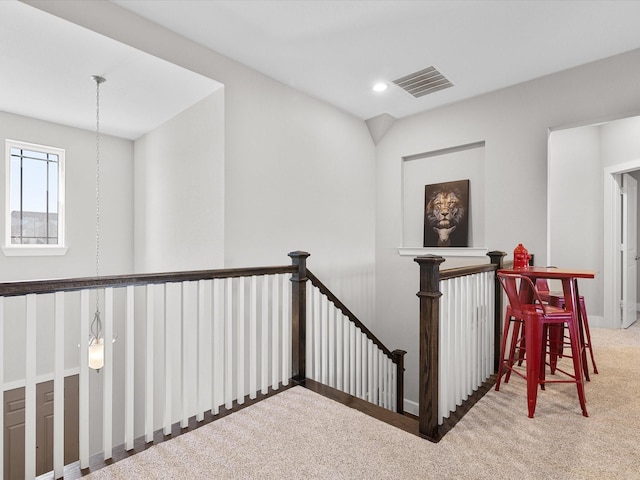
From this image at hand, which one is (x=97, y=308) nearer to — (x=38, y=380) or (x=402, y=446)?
(x=38, y=380)

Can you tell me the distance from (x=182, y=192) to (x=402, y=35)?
2681 mm

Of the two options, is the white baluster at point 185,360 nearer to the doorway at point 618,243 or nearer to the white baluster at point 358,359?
the white baluster at point 358,359

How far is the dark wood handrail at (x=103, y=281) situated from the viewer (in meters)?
1.50

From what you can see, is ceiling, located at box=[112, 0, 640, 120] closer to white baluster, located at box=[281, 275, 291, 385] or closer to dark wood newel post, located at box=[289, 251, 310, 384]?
dark wood newel post, located at box=[289, 251, 310, 384]

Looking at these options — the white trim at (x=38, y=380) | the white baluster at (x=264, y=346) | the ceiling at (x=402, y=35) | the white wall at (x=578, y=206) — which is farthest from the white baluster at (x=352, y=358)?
the white trim at (x=38, y=380)

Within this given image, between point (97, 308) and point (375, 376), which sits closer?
point (375, 376)

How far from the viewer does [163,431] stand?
2047mm

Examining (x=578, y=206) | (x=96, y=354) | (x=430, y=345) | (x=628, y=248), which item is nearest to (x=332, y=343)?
(x=430, y=345)

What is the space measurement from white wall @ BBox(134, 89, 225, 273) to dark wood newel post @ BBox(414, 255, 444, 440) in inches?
79.2

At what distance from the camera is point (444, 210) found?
4.46 meters

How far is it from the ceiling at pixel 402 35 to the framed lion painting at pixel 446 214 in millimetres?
1198

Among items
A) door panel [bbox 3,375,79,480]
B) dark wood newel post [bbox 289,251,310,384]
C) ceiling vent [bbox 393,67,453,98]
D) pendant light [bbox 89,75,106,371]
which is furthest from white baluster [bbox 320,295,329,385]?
door panel [bbox 3,375,79,480]

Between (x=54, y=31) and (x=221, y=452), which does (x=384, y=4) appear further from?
(x=221, y=452)

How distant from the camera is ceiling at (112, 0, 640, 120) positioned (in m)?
2.63
